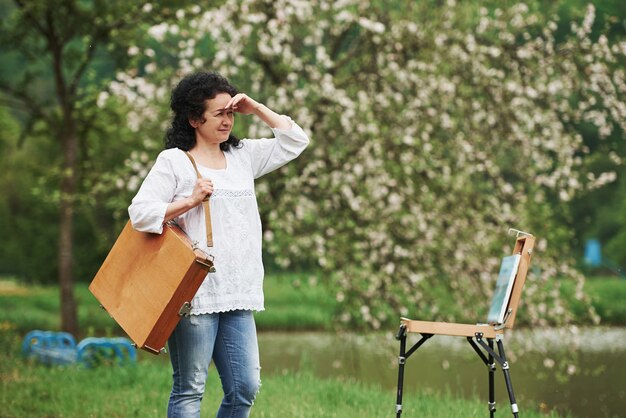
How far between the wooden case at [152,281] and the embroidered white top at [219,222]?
9 centimetres

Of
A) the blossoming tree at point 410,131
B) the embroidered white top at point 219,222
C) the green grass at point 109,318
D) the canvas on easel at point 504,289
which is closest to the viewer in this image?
the embroidered white top at point 219,222

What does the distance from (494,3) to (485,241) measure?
267 cm

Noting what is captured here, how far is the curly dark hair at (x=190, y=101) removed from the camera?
14.7 ft

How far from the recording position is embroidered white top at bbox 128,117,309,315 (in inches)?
169

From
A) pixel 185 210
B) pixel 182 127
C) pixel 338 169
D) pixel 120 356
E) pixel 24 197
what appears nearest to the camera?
pixel 185 210

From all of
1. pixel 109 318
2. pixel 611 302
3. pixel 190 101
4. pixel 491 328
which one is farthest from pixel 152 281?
pixel 611 302

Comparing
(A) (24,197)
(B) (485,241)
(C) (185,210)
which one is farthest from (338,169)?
(A) (24,197)

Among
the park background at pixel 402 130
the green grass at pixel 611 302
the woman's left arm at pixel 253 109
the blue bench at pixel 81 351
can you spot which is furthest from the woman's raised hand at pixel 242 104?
the green grass at pixel 611 302

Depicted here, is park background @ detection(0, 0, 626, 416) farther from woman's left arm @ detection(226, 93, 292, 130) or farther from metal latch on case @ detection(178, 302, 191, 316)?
metal latch on case @ detection(178, 302, 191, 316)

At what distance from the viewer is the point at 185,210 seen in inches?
166

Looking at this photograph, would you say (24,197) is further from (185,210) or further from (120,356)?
(185,210)

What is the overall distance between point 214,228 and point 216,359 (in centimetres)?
56

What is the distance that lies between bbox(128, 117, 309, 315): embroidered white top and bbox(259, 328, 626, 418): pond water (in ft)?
9.18

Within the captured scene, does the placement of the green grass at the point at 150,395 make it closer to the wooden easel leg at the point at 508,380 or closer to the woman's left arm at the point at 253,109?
the wooden easel leg at the point at 508,380
